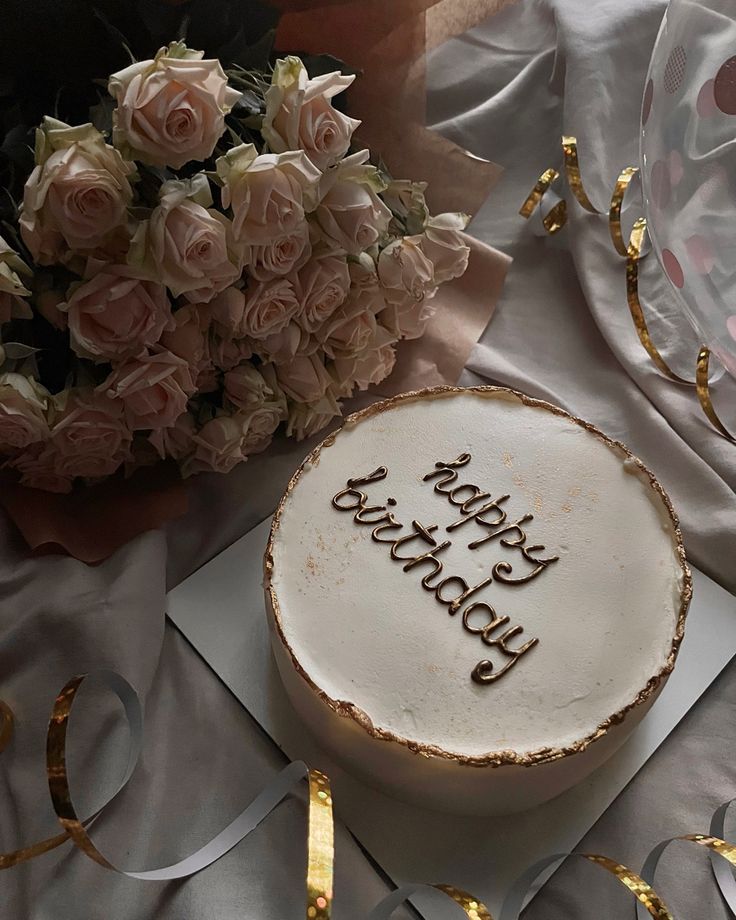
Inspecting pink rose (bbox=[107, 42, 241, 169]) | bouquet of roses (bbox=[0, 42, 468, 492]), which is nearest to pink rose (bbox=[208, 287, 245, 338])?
bouquet of roses (bbox=[0, 42, 468, 492])

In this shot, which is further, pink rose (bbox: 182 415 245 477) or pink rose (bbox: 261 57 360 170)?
pink rose (bbox: 182 415 245 477)

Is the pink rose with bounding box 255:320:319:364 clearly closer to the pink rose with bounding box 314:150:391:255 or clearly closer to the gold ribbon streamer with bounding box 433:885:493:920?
the pink rose with bounding box 314:150:391:255

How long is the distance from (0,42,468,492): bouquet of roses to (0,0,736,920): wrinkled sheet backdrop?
0.32 feet

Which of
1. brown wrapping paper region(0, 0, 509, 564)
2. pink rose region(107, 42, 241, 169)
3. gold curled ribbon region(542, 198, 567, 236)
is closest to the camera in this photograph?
pink rose region(107, 42, 241, 169)

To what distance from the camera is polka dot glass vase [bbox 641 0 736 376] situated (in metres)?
0.64

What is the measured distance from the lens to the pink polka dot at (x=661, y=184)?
0.68 metres

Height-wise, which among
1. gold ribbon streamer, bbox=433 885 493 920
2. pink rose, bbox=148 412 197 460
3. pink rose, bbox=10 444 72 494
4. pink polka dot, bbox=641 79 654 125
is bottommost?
pink rose, bbox=10 444 72 494

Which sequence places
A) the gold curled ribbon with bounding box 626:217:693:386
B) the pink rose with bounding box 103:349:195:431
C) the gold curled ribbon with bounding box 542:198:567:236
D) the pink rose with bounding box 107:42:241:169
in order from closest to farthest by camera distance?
the pink rose with bounding box 107:42:241:169
the pink rose with bounding box 103:349:195:431
the gold curled ribbon with bounding box 626:217:693:386
the gold curled ribbon with bounding box 542:198:567:236

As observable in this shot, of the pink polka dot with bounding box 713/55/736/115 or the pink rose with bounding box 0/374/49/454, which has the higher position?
the pink polka dot with bounding box 713/55/736/115

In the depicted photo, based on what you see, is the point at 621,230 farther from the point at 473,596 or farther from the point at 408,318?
the point at 473,596

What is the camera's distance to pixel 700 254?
67cm

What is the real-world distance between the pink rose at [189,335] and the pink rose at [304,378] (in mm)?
88

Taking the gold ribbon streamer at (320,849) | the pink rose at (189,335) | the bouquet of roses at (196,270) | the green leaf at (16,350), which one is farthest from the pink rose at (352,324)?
the gold ribbon streamer at (320,849)

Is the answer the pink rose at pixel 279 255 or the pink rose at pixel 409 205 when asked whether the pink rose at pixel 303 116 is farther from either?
the pink rose at pixel 409 205
